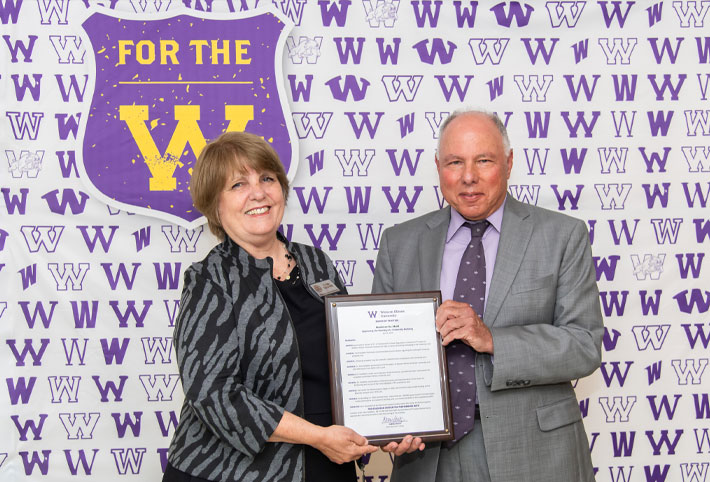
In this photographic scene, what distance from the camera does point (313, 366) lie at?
5.26 feet

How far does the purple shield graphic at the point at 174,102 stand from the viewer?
2.41m

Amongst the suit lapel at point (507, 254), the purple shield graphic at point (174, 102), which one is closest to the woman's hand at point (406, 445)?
the suit lapel at point (507, 254)

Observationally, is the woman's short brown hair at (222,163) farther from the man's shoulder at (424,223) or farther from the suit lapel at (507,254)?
the suit lapel at (507,254)

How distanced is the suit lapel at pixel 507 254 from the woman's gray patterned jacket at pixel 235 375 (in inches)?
21.6

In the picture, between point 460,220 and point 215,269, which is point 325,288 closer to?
point 215,269

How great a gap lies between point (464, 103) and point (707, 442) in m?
1.72

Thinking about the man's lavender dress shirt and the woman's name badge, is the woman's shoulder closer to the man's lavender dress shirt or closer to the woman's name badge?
the woman's name badge

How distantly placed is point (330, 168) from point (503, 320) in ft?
3.51

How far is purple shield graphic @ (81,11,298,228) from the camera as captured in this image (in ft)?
7.91

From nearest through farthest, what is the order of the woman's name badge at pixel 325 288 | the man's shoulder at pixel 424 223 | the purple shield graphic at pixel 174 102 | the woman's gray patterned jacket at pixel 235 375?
the woman's gray patterned jacket at pixel 235 375 < the woman's name badge at pixel 325 288 < the man's shoulder at pixel 424 223 < the purple shield graphic at pixel 174 102

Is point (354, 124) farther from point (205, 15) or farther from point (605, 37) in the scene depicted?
point (605, 37)

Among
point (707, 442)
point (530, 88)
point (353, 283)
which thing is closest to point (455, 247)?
point (353, 283)

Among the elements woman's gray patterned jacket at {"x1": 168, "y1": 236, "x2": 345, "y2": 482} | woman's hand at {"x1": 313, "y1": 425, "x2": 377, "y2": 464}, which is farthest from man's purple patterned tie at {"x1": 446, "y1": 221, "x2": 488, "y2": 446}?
woman's gray patterned jacket at {"x1": 168, "y1": 236, "x2": 345, "y2": 482}

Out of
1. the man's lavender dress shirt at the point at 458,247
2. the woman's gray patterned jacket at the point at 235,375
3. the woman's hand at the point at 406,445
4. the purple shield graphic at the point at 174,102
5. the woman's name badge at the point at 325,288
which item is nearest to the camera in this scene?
the woman's gray patterned jacket at the point at 235,375
